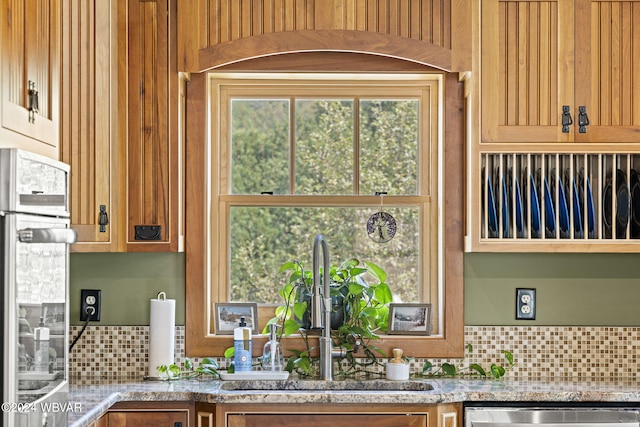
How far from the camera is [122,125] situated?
3.33 meters

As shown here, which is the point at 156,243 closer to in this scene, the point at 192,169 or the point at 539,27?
the point at 192,169

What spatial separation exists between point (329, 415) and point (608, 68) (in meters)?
1.77

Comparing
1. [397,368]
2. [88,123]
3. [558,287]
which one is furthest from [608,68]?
[88,123]

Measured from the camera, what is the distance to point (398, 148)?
3742mm

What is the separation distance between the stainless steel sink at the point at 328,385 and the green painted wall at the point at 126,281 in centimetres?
47

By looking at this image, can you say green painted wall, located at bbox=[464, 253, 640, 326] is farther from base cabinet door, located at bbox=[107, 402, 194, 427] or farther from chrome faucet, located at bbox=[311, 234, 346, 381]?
base cabinet door, located at bbox=[107, 402, 194, 427]

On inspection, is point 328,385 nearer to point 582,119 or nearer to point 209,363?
point 209,363

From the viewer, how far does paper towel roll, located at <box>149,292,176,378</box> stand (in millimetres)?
3432

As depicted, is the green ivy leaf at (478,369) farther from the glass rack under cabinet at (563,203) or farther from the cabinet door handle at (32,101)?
the cabinet door handle at (32,101)

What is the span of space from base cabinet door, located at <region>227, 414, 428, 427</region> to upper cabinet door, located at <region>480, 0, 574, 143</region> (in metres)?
1.15

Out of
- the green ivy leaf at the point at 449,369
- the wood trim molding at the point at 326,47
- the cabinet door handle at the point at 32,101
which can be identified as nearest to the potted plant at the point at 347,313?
the green ivy leaf at the point at 449,369

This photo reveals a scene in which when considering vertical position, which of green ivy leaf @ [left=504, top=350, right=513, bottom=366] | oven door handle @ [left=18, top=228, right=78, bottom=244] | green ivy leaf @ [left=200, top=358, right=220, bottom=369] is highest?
oven door handle @ [left=18, top=228, right=78, bottom=244]

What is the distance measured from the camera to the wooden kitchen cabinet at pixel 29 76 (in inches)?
76.9

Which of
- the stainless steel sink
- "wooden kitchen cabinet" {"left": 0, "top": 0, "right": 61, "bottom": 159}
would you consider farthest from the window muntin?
"wooden kitchen cabinet" {"left": 0, "top": 0, "right": 61, "bottom": 159}
